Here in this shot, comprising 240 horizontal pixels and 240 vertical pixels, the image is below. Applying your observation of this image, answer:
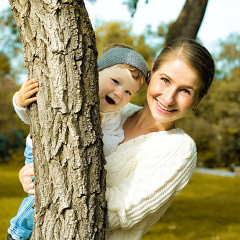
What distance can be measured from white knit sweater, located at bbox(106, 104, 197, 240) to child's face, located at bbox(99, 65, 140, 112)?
0.86ft

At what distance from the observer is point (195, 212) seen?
10203 mm

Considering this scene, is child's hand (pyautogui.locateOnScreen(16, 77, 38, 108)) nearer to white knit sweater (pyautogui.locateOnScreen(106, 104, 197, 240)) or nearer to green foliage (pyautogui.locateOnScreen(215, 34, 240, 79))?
white knit sweater (pyautogui.locateOnScreen(106, 104, 197, 240))

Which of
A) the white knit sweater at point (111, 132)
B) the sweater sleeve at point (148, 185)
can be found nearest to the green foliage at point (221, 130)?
the white knit sweater at point (111, 132)

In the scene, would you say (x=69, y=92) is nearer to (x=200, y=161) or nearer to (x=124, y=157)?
(x=124, y=157)

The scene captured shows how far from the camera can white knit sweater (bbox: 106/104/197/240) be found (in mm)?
1816

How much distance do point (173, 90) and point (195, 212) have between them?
8.89 metres

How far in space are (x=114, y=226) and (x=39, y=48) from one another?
0.97 m

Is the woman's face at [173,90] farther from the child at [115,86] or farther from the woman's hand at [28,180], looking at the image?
the woman's hand at [28,180]

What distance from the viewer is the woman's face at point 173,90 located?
6.54ft

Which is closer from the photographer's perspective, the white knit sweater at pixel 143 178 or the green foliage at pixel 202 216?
the white knit sweater at pixel 143 178

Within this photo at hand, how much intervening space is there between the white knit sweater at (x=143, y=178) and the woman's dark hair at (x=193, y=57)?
0.38 m

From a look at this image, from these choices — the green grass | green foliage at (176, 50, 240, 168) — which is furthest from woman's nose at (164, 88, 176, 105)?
green foliage at (176, 50, 240, 168)

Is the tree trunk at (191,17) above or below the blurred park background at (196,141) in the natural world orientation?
above

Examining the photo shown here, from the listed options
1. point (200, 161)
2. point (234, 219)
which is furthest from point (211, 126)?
point (234, 219)
